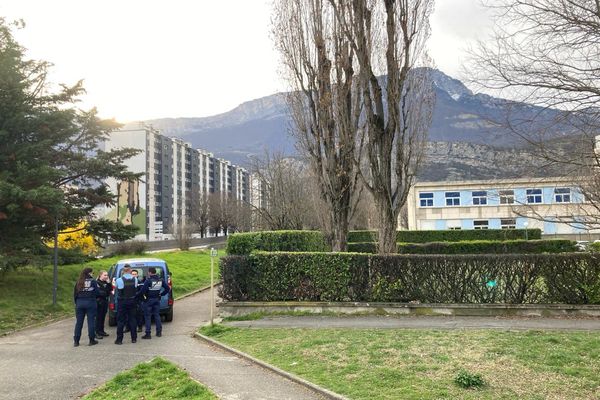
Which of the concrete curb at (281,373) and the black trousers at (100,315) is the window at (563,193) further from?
the black trousers at (100,315)

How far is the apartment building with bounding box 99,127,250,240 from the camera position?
97.2 metres

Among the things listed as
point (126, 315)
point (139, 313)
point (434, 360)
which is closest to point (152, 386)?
point (434, 360)

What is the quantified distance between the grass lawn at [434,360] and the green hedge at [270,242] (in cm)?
639

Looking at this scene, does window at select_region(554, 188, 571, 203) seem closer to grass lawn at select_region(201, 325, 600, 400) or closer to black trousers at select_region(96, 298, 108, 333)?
grass lawn at select_region(201, 325, 600, 400)

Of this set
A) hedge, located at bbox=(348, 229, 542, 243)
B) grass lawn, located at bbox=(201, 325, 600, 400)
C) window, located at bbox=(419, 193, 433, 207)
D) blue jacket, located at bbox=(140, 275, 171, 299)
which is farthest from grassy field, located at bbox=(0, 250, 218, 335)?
window, located at bbox=(419, 193, 433, 207)

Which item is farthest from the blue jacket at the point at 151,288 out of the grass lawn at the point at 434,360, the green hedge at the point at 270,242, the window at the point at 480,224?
the window at the point at 480,224

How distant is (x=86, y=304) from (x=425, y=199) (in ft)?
172

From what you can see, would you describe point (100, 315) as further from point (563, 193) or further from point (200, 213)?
point (200, 213)

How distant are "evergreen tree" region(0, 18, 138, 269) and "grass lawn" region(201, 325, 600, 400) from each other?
31.8ft

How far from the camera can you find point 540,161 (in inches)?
271

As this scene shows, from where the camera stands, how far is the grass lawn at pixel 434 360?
6434 mm

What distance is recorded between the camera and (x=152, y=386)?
7.29 metres

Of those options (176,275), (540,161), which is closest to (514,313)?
(540,161)

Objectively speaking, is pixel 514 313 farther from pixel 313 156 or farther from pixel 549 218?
pixel 313 156
